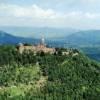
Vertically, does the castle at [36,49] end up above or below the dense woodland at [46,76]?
above

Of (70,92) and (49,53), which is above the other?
(49,53)

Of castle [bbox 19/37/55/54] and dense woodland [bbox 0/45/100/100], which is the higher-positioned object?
castle [bbox 19/37/55/54]

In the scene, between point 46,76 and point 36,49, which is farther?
point 36,49

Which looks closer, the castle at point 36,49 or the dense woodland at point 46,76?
the dense woodland at point 46,76

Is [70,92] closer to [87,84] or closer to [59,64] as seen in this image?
[87,84]

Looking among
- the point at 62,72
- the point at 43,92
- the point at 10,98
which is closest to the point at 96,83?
the point at 62,72

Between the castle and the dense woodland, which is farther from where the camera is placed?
the castle

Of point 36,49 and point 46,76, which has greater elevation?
point 36,49

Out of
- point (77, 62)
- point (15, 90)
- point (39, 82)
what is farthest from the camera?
point (77, 62)
